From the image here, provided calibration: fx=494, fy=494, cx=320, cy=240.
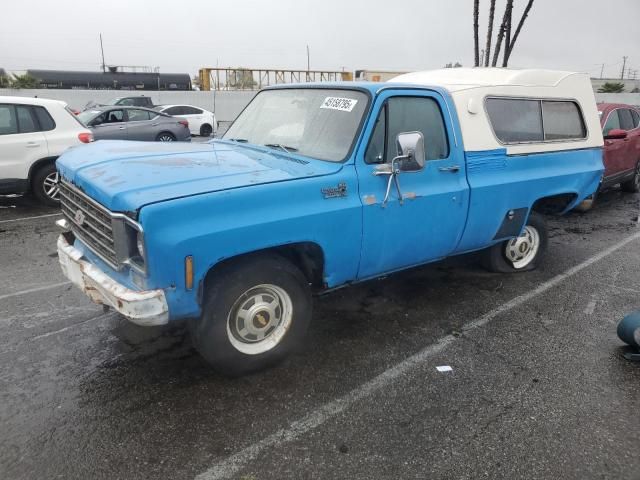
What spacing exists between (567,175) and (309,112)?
2.95m

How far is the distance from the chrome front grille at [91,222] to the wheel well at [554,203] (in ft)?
13.7

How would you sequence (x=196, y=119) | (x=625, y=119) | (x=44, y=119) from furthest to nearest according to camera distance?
(x=196, y=119) < (x=625, y=119) < (x=44, y=119)

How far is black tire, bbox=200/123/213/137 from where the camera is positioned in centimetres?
2131

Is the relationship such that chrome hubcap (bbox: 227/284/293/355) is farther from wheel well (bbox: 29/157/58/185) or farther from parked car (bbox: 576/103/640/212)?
parked car (bbox: 576/103/640/212)

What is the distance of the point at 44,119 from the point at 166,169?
20.2 ft

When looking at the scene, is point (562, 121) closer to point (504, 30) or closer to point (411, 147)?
point (411, 147)

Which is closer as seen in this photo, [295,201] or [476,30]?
[295,201]

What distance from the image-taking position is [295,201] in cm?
319

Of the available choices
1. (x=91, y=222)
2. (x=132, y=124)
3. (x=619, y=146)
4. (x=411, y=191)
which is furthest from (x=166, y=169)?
(x=132, y=124)

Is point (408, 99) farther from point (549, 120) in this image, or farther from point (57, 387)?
point (57, 387)

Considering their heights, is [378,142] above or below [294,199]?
above

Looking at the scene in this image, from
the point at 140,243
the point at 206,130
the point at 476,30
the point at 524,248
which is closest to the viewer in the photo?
the point at 140,243

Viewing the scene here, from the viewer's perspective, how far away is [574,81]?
5.45 metres

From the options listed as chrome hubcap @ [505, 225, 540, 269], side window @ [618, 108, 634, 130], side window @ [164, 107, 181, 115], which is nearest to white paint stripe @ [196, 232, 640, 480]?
chrome hubcap @ [505, 225, 540, 269]
